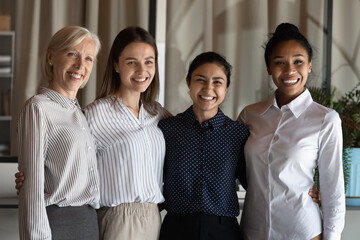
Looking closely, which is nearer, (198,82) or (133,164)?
(133,164)

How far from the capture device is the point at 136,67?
2275 millimetres

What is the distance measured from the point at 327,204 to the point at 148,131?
2.55 feet

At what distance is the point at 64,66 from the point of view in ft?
6.70

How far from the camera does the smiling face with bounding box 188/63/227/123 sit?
2.29 m

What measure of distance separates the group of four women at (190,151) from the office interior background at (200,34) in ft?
3.62

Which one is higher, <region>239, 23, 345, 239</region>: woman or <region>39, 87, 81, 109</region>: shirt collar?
<region>39, 87, 81, 109</region>: shirt collar

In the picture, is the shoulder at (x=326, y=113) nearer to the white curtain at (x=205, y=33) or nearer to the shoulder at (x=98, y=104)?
the shoulder at (x=98, y=104)

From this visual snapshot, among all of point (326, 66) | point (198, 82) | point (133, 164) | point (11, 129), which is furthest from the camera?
point (326, 66)

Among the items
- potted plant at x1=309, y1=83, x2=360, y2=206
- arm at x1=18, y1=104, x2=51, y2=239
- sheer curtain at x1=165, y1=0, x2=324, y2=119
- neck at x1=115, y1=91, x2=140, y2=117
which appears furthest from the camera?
sheer curtain at x1=165, y1=0, x2=324, y2=119

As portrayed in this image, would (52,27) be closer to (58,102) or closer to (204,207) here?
(58,102)

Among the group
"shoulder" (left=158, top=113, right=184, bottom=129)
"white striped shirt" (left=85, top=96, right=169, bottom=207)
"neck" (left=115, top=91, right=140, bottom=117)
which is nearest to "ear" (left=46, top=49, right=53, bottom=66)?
"white striped shirt" (left=85, top=96, right=169, bottom=207)

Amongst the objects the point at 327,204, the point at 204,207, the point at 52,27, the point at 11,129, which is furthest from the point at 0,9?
the point at 327,204

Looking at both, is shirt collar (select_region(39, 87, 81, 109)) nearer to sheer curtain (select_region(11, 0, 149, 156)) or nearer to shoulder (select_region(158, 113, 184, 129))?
shoulder (select_region(158, 113, 184, 129))

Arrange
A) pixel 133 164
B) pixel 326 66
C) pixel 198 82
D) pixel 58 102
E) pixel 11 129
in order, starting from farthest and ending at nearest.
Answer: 1. pixel 326 66
2. pixel 11 129
3. pixel 198 82
4. pixel 133 164
5. pixel 58 102
